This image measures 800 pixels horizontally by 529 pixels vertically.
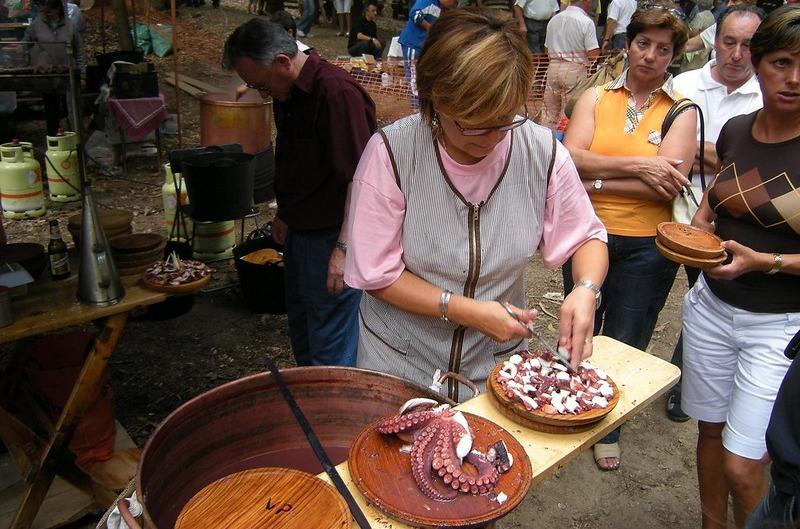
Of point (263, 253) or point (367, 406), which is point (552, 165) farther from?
point (263, 253)

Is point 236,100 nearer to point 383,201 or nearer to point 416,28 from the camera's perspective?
point 416,28

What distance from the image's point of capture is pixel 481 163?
1801mm

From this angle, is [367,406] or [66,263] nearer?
[367,406]

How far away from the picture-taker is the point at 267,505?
1.33 meters

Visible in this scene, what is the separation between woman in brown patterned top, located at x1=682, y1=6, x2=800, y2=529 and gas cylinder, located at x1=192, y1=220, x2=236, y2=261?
4.09 m

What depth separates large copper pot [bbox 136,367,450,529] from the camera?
67.2 inches

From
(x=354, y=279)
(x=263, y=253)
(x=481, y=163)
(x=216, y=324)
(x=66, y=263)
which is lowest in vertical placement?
(x=216, y=324)

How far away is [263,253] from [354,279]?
3354 millimetres

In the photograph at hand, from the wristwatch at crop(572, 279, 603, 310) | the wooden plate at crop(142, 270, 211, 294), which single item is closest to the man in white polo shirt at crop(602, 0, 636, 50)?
the wooden plate at crop(142, 270, 211, 294)

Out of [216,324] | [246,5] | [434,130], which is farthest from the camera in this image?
[246,5]

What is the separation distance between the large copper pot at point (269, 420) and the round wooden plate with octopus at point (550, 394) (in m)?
0.20

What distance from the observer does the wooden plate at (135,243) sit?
10.5 ft

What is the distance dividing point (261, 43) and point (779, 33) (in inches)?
82.8

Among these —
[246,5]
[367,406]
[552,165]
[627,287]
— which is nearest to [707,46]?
[627,287]
